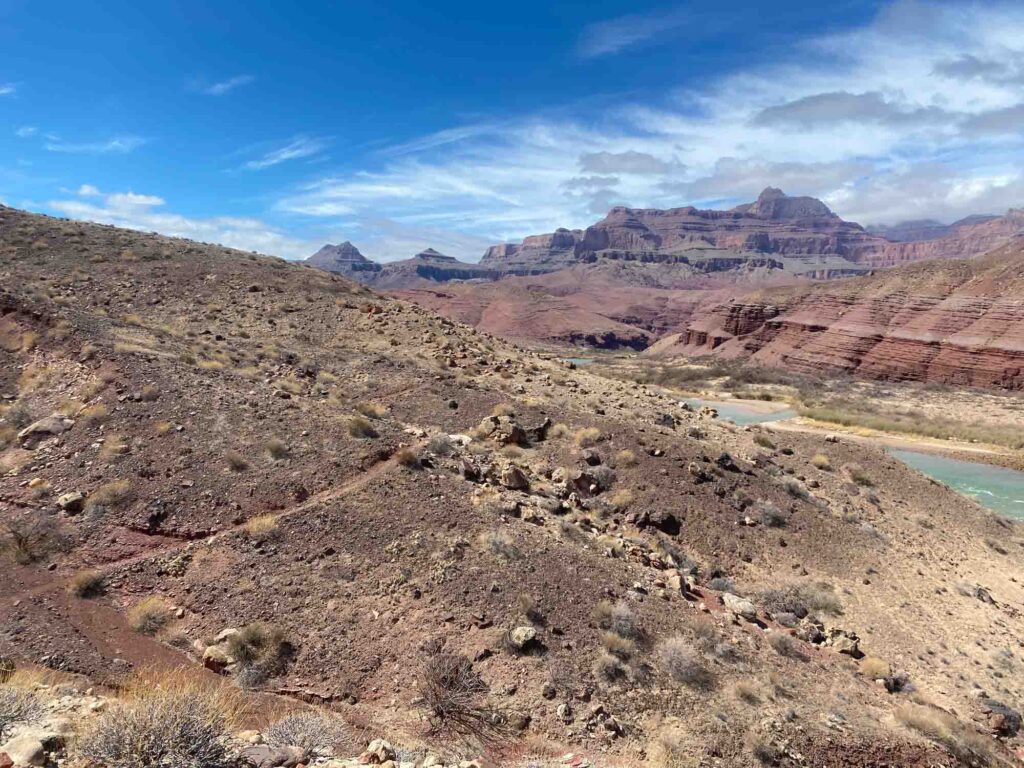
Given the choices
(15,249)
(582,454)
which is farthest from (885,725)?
(15,249)

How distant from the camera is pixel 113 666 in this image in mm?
6809

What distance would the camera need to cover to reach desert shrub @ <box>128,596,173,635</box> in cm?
764

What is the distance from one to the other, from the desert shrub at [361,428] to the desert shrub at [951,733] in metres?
10.5

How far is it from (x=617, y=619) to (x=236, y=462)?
748 centimetres

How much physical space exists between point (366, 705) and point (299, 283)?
85.9 ft

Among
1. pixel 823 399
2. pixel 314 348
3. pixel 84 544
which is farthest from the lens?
pixel 823 399

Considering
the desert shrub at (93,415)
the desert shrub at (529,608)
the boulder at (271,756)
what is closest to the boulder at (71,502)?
the desert shrub at (93,415)

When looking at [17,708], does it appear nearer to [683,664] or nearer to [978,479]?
[683,664]

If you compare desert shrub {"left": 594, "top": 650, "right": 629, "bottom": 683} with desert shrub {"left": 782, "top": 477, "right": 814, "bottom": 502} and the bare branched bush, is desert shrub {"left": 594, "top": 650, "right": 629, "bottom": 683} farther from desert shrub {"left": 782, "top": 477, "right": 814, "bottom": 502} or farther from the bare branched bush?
desert shrub {"left": 782, "top": 477, "right": 814, "bottom": 502}

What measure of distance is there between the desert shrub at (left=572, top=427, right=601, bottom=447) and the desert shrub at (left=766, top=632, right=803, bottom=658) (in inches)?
288

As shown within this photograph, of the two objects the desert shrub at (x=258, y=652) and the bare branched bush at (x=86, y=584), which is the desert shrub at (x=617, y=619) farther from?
the bare branched bush at (x=86, y=584)

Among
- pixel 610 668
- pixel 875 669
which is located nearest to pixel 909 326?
pixel 875 669

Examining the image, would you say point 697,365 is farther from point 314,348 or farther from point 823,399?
point 314,348

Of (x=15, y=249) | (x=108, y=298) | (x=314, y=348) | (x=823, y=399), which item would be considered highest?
(x=15, y=249)
